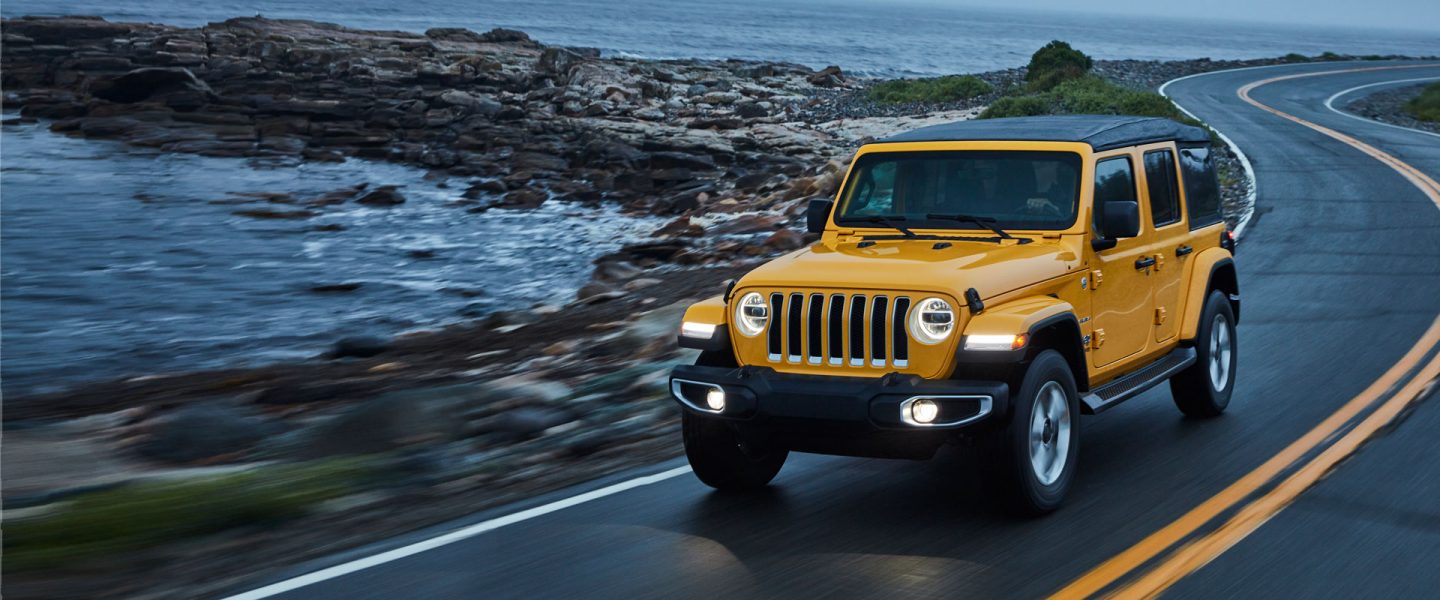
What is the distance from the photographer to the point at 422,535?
672 centimetres

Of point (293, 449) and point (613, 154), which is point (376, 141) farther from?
point (293, 449)

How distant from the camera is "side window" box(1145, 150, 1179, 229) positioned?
809cm

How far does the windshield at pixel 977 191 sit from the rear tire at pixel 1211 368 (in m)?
1.71

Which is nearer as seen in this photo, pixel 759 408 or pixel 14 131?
pixel 759 408

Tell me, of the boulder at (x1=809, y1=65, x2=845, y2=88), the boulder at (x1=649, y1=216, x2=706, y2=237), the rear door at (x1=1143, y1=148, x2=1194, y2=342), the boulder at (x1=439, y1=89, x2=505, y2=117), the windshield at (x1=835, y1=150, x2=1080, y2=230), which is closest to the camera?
the windshield at (x1=835, y1=150, x2=1080, y2=230)

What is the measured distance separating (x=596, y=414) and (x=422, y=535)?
3266 millimetres

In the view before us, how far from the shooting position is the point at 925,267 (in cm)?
645

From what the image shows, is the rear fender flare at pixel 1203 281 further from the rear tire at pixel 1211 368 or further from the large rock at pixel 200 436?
the large rock at pixel 200 436

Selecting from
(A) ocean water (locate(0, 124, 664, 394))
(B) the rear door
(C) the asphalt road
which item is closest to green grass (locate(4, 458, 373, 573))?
(C) the asphalt road

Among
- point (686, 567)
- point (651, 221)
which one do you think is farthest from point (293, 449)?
point (651, 221)

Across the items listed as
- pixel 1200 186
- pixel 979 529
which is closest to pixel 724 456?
pixel 979 529

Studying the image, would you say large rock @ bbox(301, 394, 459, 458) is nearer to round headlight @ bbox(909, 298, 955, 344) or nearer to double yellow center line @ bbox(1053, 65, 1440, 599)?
round headlight @ bbox(909, 298, 955, 344)

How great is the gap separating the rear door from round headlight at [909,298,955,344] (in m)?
2.24

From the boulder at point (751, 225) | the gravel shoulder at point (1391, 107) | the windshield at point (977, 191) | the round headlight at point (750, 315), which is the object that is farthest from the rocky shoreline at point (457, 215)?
the gravel shoulder at point (1391, 107)
